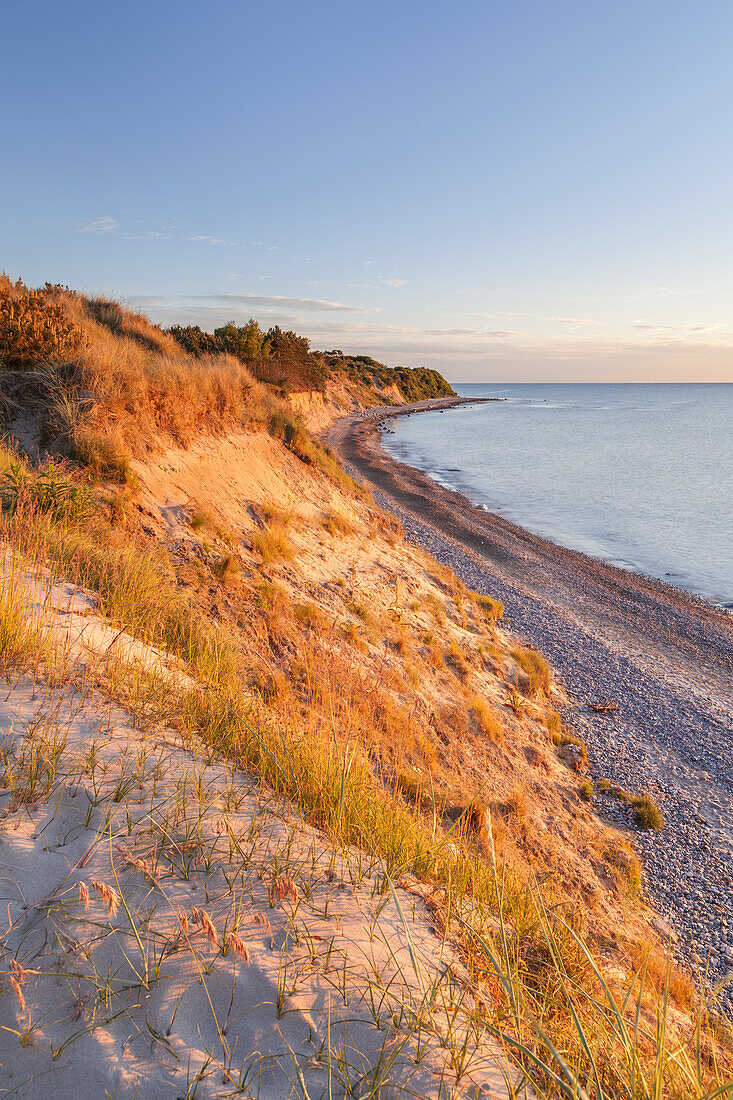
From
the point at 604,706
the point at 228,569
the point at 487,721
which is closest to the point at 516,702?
the point at 487,721

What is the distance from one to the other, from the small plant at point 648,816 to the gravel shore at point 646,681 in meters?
0.12

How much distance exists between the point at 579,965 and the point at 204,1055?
216 centimetres

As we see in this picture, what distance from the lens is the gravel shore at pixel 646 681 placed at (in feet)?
21.4

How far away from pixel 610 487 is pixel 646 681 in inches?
1104

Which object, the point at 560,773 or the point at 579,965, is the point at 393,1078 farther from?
the point at 560,773

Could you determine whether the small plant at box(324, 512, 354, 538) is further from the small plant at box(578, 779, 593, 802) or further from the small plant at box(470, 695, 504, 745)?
the small plant at box(578, 779, 593, 802)

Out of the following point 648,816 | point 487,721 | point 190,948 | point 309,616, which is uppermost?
point 190,948

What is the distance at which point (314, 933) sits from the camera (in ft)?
7.49

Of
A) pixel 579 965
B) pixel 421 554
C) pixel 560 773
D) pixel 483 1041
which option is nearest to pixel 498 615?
pixel 421 554

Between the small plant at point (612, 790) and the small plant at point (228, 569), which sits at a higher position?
the small plant at point (228, 569)

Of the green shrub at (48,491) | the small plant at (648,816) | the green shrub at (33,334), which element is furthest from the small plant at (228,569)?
the small plant at (648,816)

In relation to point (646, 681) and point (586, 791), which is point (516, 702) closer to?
point (586, 791)

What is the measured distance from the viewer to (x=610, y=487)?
36500 millimetres

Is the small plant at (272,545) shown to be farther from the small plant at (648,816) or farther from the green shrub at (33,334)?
the small plant at (648,816)
